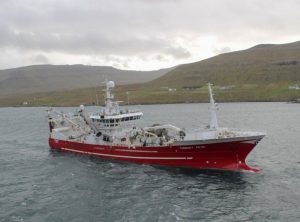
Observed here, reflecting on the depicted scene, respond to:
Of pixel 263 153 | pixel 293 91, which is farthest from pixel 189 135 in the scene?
pixel 293 91

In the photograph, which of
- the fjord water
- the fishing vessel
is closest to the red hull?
the fishing vessel

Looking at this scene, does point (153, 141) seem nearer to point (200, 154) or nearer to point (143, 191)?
point (200, 154)

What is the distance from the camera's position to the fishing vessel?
46.7 meters

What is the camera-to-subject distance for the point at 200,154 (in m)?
47.9

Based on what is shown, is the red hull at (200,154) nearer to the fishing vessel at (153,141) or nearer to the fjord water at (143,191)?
the fishing vessel at (153,141)

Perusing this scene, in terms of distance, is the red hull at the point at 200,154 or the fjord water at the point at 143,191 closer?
the fjord water at the point at 143,191

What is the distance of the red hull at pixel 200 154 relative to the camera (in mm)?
46469

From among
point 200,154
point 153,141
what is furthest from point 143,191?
point 153,141

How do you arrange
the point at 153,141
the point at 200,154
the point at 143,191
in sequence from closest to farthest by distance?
the point at 143,191, the point at 200,154, the point at 153,141

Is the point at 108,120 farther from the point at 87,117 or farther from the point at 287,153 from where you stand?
the point at 287,153

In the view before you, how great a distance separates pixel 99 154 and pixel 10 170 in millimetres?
13044

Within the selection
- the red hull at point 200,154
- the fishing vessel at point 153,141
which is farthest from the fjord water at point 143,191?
the fishing vessel at point 153,141

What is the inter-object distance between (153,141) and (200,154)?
6992mm

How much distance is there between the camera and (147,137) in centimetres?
5269
